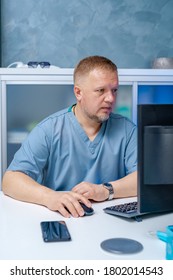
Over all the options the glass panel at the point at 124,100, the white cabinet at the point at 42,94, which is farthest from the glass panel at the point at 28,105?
the glass panel at the point at 124,100

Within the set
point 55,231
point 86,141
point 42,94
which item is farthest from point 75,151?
point 42,94

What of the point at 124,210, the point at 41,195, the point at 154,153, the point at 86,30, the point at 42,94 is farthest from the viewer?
the point at 86,30

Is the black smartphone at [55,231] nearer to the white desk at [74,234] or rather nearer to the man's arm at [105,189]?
the white desk at [74,234]

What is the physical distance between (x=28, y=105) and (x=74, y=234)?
154 centimetres

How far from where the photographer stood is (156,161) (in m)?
0.86

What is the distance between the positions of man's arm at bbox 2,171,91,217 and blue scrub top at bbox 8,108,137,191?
0.21 metres

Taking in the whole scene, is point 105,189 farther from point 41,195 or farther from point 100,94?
point 100,94

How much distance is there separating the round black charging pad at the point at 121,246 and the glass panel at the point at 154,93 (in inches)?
61.5

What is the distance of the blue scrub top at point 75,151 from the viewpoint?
1574mm

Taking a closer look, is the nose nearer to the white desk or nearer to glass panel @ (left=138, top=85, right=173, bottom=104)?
the white desk

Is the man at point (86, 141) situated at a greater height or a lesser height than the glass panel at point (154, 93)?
lesser

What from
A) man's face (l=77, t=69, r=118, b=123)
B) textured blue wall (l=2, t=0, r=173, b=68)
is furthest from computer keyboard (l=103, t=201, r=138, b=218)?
textured blue wall (l=2, t=0, r=173, b=68)

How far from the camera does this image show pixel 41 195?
1.22 meters
